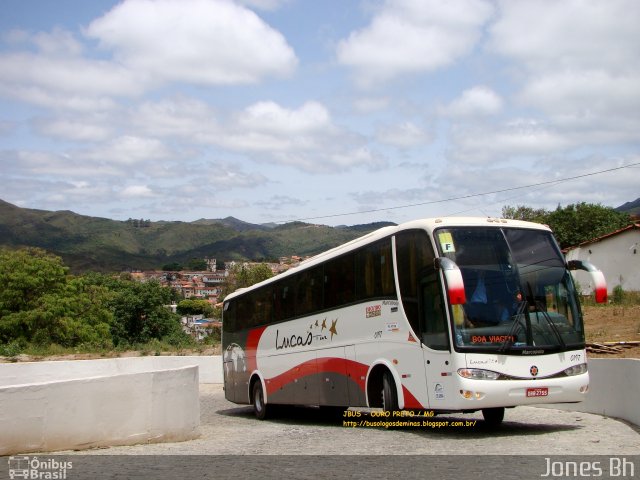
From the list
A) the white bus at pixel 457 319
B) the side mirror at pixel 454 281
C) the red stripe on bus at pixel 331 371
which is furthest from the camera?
the red stripe on bus at pixel 331 371

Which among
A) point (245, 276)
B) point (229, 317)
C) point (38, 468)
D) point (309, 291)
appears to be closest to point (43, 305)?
point (245, 276)

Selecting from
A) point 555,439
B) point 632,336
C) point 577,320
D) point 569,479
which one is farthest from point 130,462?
point 632,336

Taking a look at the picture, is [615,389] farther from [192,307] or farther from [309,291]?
[192,307]

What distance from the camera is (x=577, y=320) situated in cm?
1299

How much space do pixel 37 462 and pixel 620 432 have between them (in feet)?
29.2

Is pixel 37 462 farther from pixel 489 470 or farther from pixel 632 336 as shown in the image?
pixel 632 336

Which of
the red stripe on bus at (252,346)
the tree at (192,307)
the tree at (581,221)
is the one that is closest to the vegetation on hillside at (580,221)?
the tree at (581,221)

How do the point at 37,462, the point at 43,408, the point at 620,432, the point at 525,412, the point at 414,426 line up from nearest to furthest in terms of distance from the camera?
1. the point at 37,462
2. the point at 43,408
3. the point at 620,432
4. the point at 414,426
5. the point at 525,412

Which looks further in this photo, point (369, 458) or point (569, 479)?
point (369, 458)

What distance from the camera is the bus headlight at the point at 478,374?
1205 centimetres

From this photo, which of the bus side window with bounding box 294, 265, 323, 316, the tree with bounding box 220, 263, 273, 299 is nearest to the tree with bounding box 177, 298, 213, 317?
the tree with bounding box 220, 263, 273, 299

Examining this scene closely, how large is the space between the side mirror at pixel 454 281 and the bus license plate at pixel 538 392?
1793 millimetres

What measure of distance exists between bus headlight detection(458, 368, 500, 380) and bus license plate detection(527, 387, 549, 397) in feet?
1.85

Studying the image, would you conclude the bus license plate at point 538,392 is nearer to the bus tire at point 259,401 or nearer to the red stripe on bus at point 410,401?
the red stripe on bus at point 410,401
